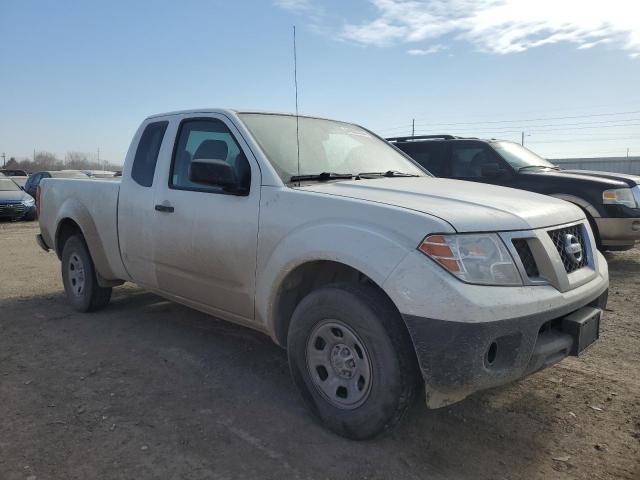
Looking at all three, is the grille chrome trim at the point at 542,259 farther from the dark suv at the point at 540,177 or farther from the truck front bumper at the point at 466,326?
the dark suv at the point at 540,177

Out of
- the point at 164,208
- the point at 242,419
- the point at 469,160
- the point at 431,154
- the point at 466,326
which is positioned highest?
the point at 431,154

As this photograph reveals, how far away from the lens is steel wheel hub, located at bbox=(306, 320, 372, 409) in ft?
9.33

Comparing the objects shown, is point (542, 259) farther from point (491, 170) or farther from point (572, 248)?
point (491, 170)

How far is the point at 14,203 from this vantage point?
17.2m

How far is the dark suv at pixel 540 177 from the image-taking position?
739 centimetres

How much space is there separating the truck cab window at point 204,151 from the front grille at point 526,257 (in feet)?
5.66

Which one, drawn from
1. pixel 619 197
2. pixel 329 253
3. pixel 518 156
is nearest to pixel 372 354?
pixel 329 253

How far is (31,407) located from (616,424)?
3.60m

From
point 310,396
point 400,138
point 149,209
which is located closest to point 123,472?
point 310,396

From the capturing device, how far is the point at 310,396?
10.2 ft

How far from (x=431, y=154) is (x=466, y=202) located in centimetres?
578

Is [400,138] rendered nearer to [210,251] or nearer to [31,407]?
[210,251]

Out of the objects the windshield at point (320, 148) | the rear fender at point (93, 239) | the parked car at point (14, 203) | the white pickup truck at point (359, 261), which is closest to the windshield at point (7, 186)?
the parked car at point (14, 203)

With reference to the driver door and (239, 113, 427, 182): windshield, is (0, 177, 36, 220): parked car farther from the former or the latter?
(239, 113, 427, 182): windshield
